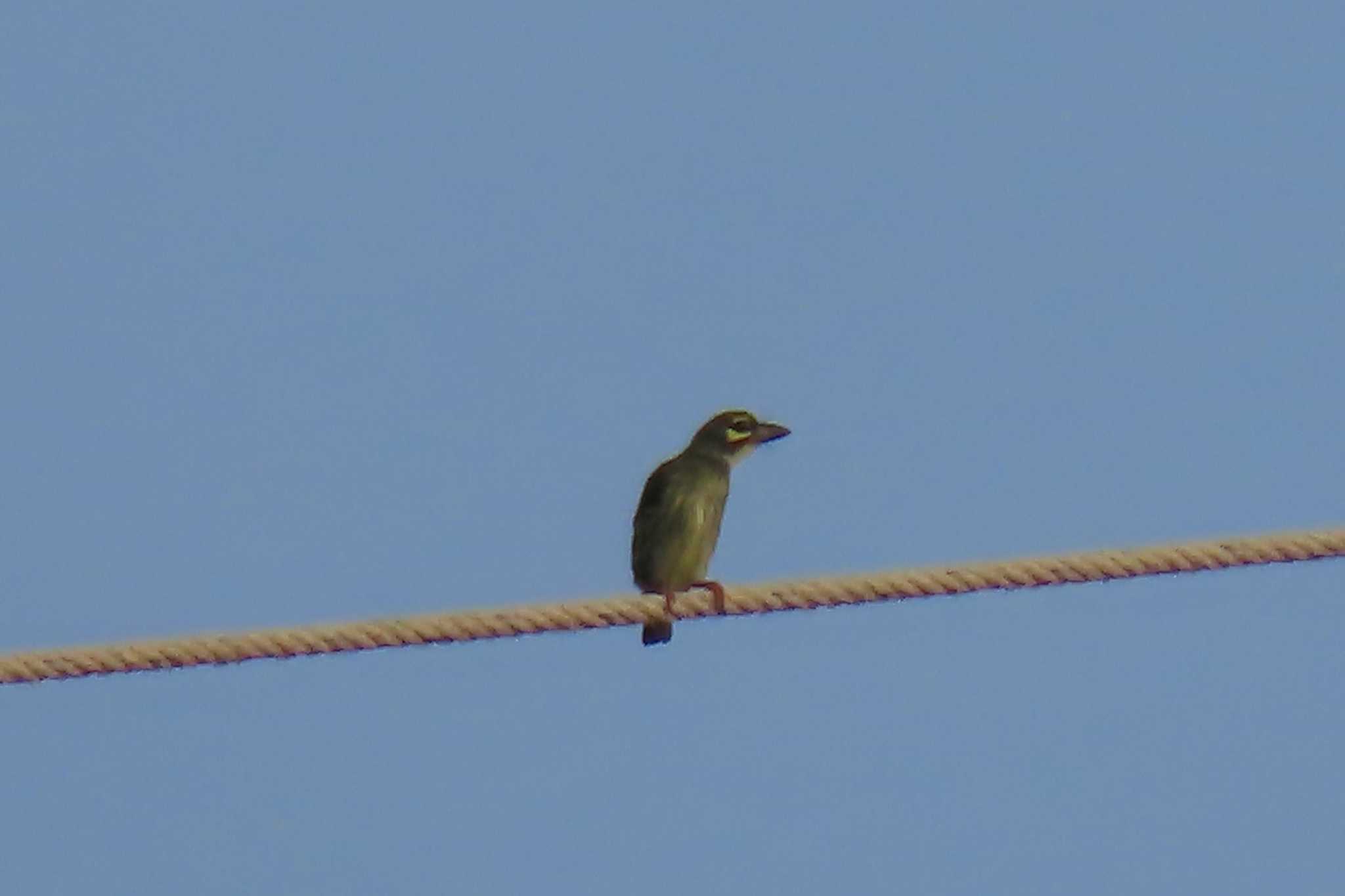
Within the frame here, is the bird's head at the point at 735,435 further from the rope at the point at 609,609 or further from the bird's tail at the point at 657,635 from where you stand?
the rope at the point at 609,609

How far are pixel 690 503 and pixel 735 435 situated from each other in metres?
0.39

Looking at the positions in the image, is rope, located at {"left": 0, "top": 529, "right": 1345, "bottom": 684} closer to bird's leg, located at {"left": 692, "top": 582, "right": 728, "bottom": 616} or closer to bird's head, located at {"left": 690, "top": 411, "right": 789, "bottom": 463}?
bird's leg, located at {"left": 692, "top": 582, "right": 728, "bottom": 616}

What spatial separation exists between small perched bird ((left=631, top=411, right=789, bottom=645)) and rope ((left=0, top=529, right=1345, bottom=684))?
3.60 meters

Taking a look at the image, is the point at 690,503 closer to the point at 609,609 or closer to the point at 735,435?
the point at 735,435

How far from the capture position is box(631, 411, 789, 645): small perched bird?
12.0m

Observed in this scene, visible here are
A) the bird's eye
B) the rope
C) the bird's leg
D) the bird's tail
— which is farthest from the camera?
the bird's eye

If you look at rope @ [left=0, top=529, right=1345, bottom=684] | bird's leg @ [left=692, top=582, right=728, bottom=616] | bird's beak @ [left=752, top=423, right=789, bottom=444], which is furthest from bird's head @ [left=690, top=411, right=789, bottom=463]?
rope @ [left=0, top=529, right=1345, bottom=684]

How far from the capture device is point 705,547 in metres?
12.1

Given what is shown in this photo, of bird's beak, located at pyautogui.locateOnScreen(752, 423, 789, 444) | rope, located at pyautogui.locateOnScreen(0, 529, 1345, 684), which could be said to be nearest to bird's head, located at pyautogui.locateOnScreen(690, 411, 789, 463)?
bird's beak, located at pyautogui.locateOnScreen(752, 423, 789, 444)

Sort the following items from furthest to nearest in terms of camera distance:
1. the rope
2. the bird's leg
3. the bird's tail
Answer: the bird's tail < the bird's leg < the rope

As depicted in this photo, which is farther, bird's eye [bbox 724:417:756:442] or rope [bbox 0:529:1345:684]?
bird's eye [bbox 724:417:756:442]

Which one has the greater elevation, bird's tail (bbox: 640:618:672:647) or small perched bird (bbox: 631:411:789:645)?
small perched bird (bbox: 631:411:789:645)

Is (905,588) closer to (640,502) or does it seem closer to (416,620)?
(416,620)

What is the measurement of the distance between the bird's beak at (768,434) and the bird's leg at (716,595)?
2.66 metres
